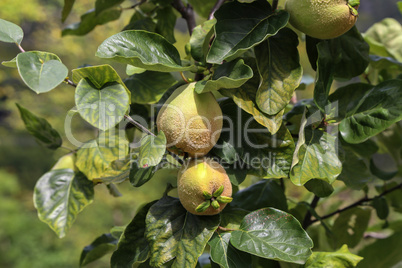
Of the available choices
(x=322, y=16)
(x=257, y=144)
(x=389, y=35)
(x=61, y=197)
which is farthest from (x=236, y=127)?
(x=389, y=35)

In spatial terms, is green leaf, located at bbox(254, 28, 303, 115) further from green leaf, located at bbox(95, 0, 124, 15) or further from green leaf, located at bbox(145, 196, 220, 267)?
green leaf, located at bbox(95, 0, 124, 15)

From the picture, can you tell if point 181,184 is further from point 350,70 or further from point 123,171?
point 350,70

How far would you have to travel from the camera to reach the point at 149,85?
53cm

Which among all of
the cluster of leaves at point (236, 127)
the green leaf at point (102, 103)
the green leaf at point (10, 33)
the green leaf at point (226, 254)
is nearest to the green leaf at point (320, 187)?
the cluster of leaves at point (236, 127)

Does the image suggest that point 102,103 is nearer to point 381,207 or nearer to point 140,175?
point 140,175

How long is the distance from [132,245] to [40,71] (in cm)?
21

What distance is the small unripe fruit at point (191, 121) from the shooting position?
1.14 feet

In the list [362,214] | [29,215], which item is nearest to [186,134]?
[362,214]

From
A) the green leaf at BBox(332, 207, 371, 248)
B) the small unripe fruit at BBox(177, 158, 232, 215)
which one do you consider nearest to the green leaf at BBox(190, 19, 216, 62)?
the small unripe fruit at BBox(177, 158, 232, 215)

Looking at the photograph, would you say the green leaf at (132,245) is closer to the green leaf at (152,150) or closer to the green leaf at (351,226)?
the green leaf at (152,150)

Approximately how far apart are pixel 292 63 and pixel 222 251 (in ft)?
0.64

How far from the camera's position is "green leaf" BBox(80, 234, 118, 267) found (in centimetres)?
56

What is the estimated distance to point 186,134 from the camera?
35 cm

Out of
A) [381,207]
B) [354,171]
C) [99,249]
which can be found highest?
[354,171]
